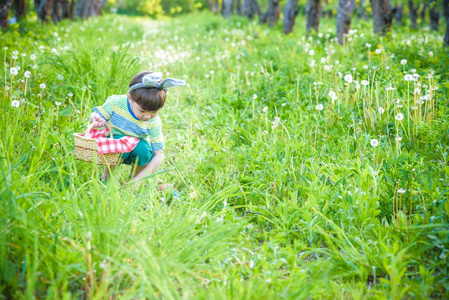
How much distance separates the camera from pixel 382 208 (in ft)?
8.47

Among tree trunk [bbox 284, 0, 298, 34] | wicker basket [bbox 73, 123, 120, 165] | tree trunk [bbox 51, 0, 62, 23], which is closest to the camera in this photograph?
wicker basket [bbox 73, 123, 120, 165]

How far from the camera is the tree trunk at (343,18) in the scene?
8.73m

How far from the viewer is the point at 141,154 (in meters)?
3.08

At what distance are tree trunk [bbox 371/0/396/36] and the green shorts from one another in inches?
273

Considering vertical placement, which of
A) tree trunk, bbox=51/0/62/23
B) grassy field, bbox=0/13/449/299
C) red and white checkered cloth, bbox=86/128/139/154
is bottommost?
grassy field, bbox=0/13/449/299

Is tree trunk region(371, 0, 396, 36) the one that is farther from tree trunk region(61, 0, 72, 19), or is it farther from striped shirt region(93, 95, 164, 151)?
tree trunk region(61, 0, 72, 19)

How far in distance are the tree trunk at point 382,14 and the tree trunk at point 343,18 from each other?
74 cm

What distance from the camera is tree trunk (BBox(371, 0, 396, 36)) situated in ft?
26.2

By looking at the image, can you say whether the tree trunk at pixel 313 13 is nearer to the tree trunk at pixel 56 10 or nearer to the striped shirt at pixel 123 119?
the striped shirt at pixel 123 119

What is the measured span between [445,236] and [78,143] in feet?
7.68

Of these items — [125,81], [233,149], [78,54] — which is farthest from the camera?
A: [78,54]

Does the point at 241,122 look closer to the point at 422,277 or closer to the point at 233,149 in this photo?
the point at 233,149

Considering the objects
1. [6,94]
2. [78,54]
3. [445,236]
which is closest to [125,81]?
[78,54]

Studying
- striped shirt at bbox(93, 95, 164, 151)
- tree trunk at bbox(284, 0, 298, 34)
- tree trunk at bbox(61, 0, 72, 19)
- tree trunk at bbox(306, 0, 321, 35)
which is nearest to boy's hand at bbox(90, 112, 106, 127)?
striped shirt at bbox(93, 95, 164, 151)
